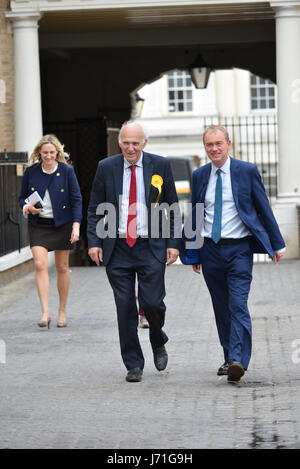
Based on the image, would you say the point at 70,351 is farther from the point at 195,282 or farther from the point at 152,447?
the point at 195,282

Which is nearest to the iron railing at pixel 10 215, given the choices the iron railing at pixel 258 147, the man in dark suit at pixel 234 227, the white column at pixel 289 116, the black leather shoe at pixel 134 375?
the white column at pixel 289 116

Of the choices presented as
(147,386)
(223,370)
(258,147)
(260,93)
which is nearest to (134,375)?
(147,386)

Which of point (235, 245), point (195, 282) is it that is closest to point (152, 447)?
point (235, 245)

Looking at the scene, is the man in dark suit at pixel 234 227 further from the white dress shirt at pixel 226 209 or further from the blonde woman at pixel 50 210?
the blonde woman at pixel 50 210

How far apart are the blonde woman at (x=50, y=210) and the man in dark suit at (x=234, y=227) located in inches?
120

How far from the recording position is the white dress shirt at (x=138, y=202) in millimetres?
7762

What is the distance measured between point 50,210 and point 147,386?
344 cm

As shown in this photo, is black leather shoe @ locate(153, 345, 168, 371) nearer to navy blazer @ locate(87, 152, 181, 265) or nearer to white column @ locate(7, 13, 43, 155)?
navy blazer @ locate(87, 152, 181, 265)

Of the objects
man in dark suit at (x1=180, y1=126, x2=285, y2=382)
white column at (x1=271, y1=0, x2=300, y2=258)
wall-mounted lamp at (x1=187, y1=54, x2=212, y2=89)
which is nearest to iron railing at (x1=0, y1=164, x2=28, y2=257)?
white column at (x1=271, y1=0, x2=300, y2=258)

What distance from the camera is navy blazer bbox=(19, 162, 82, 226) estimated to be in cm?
1073

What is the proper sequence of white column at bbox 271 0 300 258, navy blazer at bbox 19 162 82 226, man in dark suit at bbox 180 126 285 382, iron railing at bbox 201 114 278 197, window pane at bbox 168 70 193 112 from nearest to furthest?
1. man in dark suit at bbox 180 126 285 382
2. navy blazer at bbox 19 162 82 226
3. white column at bbox 271 0 300 258
4. iron railing at bbox 201 114 278 197
5. window pane at bbox 168 70 193 112

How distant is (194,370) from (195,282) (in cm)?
638

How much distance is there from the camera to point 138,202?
7.77 meters

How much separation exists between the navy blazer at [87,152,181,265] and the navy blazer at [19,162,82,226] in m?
2.92
